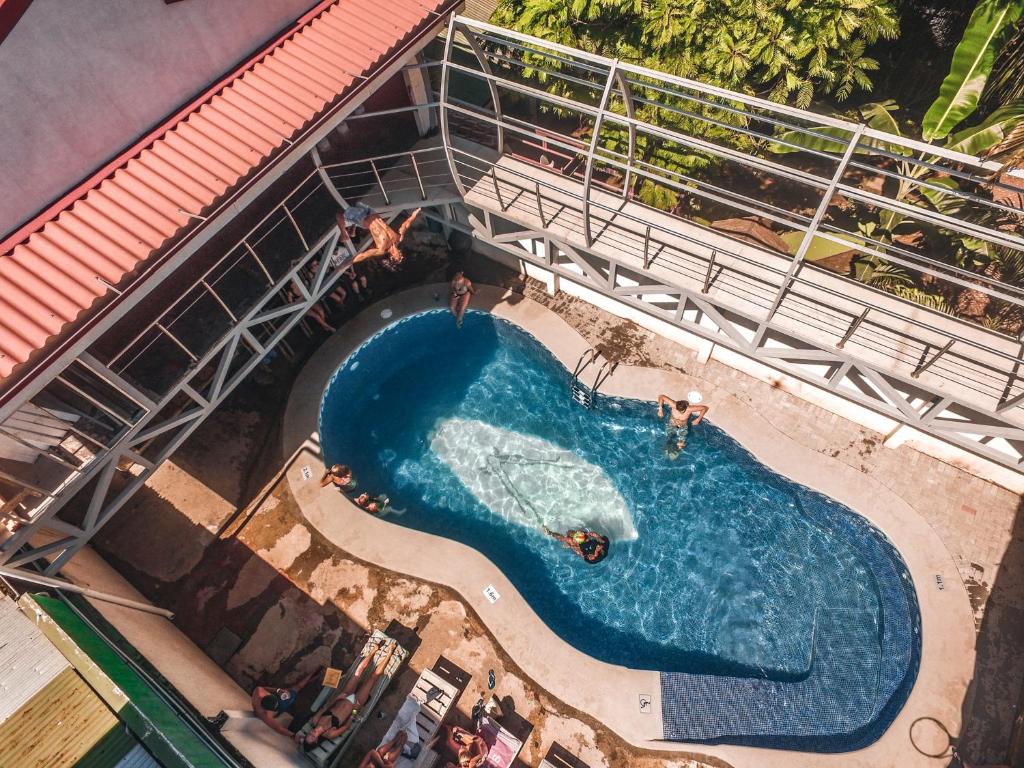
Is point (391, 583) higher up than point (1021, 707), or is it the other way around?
point (1021, 707)

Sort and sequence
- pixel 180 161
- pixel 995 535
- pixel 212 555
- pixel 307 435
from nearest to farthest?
pixel 180 161 < pixel 995 535 < pixel 212 555 < pixel 307 435

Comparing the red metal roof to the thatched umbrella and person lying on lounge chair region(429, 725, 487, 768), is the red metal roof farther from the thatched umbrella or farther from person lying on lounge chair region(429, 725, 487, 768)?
person lying on lounge chair region(429, 725, 487, 768)

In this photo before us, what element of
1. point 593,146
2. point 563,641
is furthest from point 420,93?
point 563,641

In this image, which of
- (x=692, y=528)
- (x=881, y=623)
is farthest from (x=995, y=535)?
(x=692, y=528)

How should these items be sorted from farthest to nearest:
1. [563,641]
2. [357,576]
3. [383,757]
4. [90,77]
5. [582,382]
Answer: [582,382], [357,576], [563,641], [383,757], [90,77]

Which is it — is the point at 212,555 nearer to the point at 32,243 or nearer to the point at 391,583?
the point at 391,583

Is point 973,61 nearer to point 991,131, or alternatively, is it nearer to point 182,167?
point 991,131

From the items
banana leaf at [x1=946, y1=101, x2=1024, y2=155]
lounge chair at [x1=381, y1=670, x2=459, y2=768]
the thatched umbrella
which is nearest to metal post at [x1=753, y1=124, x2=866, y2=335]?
banana leaf at [x1=946, y1=101, x2=1024, y2=155]
